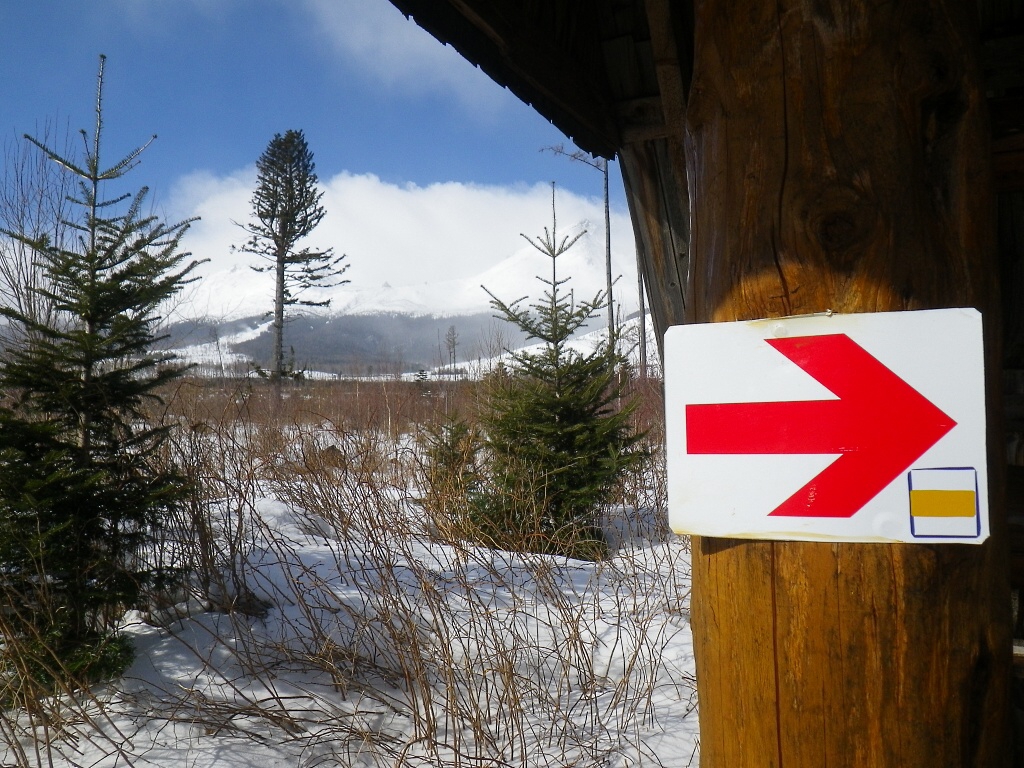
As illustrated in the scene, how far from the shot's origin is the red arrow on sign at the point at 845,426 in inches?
39.7

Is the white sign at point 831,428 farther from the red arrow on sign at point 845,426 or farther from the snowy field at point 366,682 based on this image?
the snowy field at point 366,682

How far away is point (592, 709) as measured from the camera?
117 inches

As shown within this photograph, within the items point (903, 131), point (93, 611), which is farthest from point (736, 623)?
point (93, 611)

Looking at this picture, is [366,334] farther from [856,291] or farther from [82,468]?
[856,291]

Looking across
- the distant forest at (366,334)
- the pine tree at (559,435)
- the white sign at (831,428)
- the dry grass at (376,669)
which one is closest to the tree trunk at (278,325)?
the pine tree at (559,435)

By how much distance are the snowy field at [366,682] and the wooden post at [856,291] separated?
1554 mm

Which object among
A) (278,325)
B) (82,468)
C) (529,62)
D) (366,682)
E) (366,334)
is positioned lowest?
(366,682)

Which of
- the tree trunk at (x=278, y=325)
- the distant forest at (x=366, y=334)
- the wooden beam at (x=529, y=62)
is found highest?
the distant forest at (x=366, y=334)

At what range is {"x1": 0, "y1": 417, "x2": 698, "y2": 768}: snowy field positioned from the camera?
2.63m

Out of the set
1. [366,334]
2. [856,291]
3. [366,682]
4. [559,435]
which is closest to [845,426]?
[856,291]

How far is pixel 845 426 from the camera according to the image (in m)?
1.03

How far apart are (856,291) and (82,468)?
3515mm

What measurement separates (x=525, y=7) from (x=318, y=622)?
9.61 feet

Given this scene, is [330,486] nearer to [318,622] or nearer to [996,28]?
[318,622]
